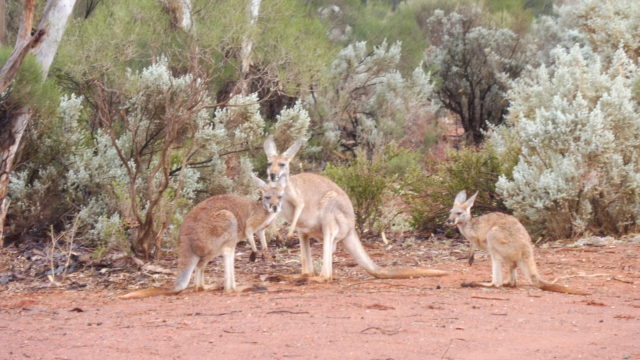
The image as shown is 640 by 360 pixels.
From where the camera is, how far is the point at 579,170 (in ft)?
37.0

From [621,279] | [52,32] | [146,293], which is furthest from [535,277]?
[52,32]

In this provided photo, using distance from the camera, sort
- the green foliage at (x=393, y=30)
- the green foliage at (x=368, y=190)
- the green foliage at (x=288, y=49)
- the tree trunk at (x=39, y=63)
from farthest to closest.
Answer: the green foliage at (x=393, y=30) < the green foliage at (x=368, y=190) < the green foliage at (x=288, y=49) < the tree trunk at (x=39, y=63)

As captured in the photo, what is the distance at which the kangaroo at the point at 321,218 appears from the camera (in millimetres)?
8906

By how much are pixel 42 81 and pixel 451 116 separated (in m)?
15.8

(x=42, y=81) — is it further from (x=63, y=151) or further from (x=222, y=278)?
(x=222, y=278)

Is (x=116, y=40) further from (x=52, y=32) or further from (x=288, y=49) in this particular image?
(x=288, y=49)

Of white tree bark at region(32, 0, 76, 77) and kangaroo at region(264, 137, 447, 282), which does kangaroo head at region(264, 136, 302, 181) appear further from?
white tree bark at region(32, 0, 76, 77)

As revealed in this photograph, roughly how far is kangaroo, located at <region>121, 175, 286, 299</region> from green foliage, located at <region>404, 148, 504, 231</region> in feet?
13.8

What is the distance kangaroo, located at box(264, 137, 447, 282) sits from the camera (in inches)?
351

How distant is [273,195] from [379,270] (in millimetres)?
1307

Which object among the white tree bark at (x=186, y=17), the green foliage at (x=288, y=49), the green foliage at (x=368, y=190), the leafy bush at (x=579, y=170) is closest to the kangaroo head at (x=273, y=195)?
the white tree bark at (x=186, y=17)

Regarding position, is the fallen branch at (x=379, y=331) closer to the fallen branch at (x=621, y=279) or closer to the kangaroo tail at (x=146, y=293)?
the kangaroo tail at (x=146, y=293)

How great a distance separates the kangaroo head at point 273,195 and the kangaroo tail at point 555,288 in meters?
2.44

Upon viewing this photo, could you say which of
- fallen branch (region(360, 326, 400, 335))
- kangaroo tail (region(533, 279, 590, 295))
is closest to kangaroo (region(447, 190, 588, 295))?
kangaroo tail (region(533, 279, 590, 295))
